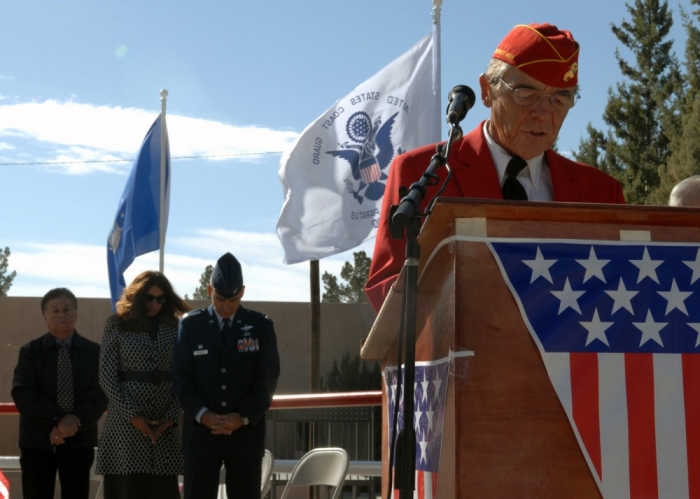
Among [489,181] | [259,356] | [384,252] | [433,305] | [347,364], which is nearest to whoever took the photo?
[433,305]

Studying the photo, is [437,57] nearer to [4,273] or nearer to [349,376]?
[349,376]

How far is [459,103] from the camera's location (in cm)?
224

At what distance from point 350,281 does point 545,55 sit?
34.0m

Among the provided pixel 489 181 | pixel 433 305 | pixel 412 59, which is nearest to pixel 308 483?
pixel 489 181

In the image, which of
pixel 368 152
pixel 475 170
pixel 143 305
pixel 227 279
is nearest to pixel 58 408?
pixel 143 305

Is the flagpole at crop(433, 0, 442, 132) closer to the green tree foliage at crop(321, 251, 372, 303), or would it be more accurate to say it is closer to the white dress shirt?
the white dress shirt

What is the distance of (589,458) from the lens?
61.0 inches

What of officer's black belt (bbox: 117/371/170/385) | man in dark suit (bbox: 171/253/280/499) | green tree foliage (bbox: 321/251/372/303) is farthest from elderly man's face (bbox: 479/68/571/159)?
green tree foliage (bbox: 321/251/372/303)

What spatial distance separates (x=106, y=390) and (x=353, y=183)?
3.81 metres

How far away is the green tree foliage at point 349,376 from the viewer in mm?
19312

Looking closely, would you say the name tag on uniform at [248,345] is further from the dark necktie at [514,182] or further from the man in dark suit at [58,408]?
the dark necktie at [514,182]

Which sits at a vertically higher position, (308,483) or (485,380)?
(485,380)

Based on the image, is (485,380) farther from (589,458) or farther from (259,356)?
(259,356)

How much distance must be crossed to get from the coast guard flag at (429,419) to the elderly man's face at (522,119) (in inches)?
29.6
